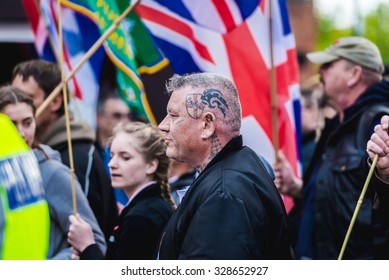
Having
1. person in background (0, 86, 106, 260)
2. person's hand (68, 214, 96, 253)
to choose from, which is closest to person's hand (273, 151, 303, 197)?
person in background (0, 86, 106, 260)

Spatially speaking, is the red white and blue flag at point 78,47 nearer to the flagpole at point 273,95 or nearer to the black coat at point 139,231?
the flagpole at point 273,95

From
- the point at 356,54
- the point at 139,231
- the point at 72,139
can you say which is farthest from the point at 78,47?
the point at 139,231

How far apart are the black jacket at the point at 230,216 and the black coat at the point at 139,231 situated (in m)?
1.08

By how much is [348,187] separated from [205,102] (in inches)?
90.2

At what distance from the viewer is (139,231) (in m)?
5.43

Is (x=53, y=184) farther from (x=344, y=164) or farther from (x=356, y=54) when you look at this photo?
(x=356, y=54)

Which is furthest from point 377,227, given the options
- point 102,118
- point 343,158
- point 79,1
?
point 102,118

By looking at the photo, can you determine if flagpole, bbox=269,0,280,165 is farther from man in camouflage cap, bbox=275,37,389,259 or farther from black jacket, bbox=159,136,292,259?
black jacket, bbox=159,136,292,259

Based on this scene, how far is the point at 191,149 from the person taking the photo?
431 cm

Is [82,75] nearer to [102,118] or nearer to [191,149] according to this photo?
[102,118]

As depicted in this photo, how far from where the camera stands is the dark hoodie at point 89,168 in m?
6.55

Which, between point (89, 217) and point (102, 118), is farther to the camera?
point (102, 118)
